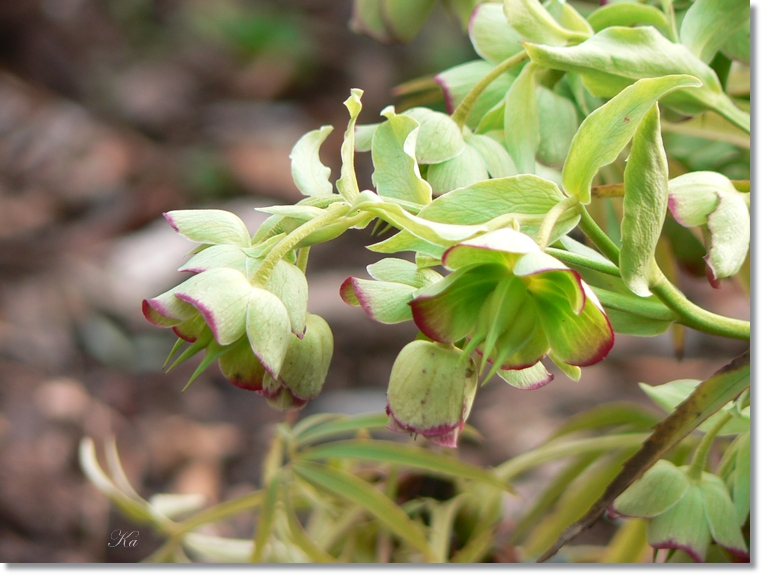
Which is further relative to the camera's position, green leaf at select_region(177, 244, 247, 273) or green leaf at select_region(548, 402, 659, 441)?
green leaf at select_region(548, 402, 659, 441)

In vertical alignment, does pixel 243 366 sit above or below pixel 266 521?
above

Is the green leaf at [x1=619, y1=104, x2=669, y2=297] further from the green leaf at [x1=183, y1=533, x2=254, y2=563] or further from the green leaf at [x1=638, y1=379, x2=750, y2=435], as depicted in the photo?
the green leaf at [x1=183, y1=533, x2=254, y2=563]

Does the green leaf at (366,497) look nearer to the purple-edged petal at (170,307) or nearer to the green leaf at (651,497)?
the green leaf at (651,497)

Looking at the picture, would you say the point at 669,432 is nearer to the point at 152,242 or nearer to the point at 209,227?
the point at 209,227

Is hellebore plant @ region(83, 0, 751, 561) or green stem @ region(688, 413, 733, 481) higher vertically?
hellebore plant @ region(83, 0, 751, 561)

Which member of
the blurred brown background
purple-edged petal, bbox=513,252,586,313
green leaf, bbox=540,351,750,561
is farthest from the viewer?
the blurred brown background

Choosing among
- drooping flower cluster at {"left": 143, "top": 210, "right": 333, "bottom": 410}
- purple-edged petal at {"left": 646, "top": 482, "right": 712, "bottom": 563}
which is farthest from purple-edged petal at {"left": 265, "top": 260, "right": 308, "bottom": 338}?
purple-edged petal at {"left": 646, "top": 482, "right": 712, "bottom": 563}

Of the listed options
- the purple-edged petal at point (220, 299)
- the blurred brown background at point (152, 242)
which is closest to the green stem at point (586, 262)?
the purple-edged petal at point (220, 299)

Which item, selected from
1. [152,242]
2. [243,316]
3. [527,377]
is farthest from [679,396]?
[152,242]

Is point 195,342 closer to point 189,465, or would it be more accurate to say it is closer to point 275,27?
point 189,465
